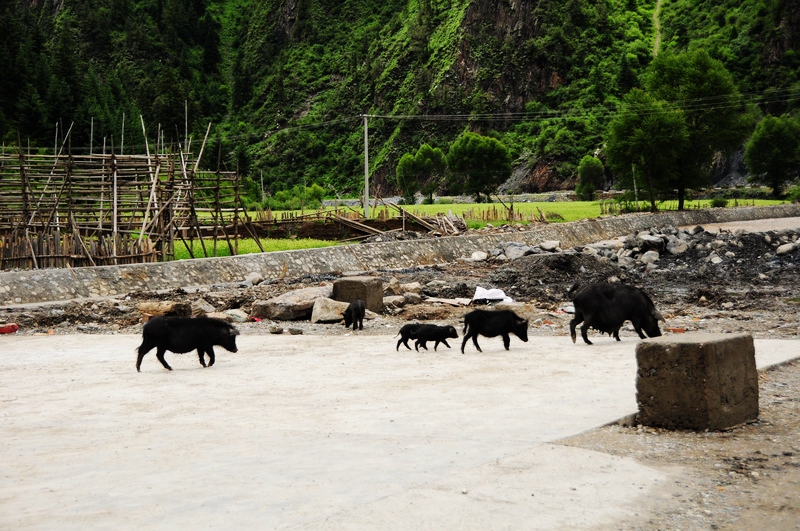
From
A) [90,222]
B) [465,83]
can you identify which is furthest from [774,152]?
[90,222]

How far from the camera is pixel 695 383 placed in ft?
25.1

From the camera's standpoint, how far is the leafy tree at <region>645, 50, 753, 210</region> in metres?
71.5

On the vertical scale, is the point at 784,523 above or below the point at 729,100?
below

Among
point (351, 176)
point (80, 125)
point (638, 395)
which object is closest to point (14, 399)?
point (638, 395)

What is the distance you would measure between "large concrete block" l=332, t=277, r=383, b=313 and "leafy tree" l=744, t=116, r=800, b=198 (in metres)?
88.5

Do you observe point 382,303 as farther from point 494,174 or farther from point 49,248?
point 494,174

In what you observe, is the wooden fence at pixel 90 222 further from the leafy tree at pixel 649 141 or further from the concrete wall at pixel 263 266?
the leafy tree at pixel 649 141

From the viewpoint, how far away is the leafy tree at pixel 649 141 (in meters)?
67.8

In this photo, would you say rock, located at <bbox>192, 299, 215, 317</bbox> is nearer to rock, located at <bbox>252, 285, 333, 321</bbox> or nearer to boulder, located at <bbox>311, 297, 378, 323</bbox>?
rock, located at <bbox>252, 285, 333, 321</bbox>

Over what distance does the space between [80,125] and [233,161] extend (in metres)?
59.9

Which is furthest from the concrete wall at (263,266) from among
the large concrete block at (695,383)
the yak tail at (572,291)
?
the large concrete block at (695,383)

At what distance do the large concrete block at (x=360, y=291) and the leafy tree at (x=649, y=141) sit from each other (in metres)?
53.7

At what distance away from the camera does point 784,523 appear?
5305mm

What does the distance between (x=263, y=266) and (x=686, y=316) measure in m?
14.6
